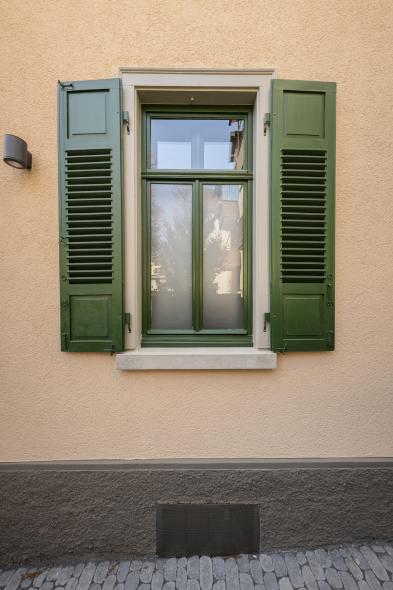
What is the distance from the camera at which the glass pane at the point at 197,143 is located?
9.36 ft

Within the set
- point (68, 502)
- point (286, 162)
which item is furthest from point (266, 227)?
point (68, 502)

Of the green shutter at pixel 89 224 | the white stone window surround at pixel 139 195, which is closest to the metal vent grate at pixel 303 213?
the white stone window surround at pixel 139 195

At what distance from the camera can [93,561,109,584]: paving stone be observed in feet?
7.87

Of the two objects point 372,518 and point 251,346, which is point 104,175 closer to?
point 251,346

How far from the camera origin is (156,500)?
8.55ft

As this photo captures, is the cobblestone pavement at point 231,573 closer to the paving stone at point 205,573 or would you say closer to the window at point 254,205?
the paving stone at point 205,573

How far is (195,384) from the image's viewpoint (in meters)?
2.64

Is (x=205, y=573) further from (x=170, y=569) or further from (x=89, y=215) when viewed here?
(x=89, y=215)

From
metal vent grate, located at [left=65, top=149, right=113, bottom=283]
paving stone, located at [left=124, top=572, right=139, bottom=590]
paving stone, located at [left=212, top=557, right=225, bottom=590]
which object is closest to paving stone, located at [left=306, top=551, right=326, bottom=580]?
paving stone, located at [left=212, top=557, right=225, bottom=590]

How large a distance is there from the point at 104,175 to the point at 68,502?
2.80 metres

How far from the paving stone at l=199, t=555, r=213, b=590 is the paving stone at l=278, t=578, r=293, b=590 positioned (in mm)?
529

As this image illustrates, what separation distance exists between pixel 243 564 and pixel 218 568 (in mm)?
209

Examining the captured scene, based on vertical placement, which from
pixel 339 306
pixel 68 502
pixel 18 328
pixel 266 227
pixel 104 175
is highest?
pixel 104 175

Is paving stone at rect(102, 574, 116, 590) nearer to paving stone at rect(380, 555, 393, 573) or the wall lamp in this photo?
paving stone at rect(380, 555, 393, 573)
